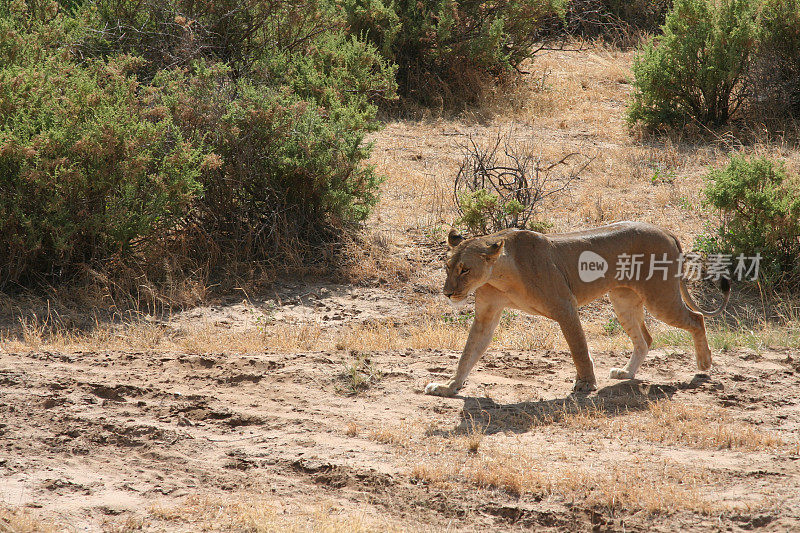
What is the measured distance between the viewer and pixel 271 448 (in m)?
5.84

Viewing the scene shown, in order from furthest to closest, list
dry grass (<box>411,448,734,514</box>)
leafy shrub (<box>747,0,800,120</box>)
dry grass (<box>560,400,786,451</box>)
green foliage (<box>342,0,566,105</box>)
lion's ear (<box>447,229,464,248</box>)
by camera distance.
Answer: green foliage (<box>342,0,566,105</box>) < leafy shrub (<box>747,0,800,120</box>) < lion's ear (<box>447,229,464,248</box>) < dry grass (<box>560,400,786,451</box>) < dry grass (<box>411,448,734,514</box>)

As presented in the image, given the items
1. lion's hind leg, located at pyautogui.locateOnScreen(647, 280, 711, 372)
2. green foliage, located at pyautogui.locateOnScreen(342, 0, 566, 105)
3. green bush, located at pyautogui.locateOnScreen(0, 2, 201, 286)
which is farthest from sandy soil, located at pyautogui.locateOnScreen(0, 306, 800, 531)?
green foliage, located at pyautogui.locateOnScreen(342, 0, 566, 105)

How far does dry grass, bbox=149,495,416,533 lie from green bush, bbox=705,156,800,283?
25.6 feet

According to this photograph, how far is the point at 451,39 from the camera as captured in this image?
54.1ft

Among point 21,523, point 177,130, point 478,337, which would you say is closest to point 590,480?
point 478,337

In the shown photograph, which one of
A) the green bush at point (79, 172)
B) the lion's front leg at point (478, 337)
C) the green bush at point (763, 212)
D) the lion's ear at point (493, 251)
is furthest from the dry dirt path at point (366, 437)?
the green bush at point (763, 212)

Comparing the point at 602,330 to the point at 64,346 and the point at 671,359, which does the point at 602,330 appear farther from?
the point at 64,346

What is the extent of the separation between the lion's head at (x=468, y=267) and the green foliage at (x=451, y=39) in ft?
33.4

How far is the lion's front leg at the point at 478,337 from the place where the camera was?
22.5ft

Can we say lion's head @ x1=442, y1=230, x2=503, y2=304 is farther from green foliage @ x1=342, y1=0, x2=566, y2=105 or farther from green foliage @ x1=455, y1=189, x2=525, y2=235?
green foliage @ x1=342, y1=0, x2=566, y2=105

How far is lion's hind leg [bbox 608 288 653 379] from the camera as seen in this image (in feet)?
24.1

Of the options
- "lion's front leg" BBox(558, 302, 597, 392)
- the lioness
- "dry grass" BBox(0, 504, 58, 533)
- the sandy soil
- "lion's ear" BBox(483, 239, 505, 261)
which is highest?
"lion's ear" BBox(483, 239, 505, 261)

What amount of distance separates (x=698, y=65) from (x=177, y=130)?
31.8ft

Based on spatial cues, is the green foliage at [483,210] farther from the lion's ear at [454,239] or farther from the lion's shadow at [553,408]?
the lion's shadow at [553,408]
